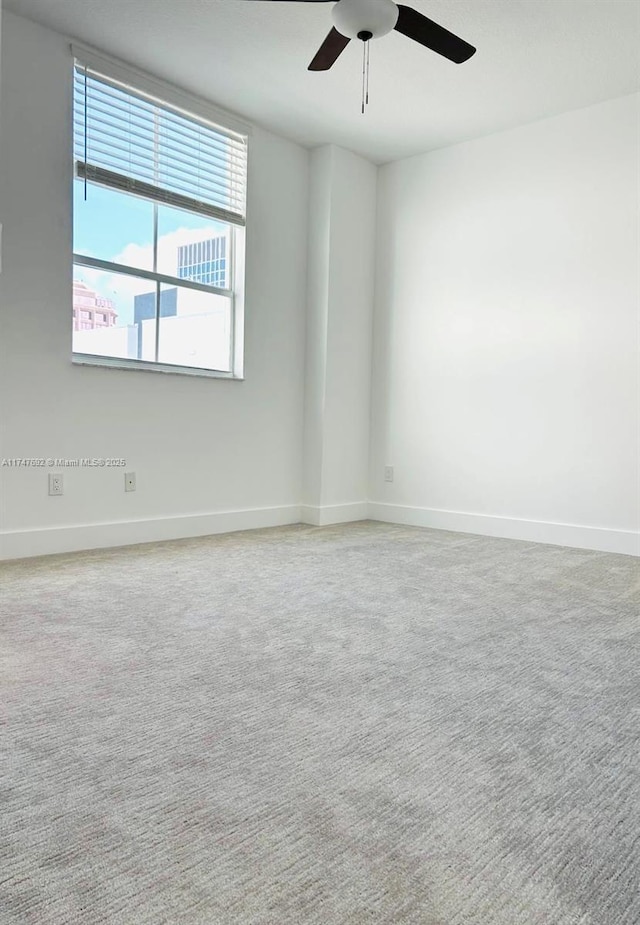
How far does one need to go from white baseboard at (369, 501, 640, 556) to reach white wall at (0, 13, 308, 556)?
2.61 feet

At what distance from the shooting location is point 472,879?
104 cm

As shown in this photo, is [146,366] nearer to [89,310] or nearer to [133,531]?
[89,310]

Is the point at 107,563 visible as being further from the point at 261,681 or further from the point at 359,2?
the point at 359,2

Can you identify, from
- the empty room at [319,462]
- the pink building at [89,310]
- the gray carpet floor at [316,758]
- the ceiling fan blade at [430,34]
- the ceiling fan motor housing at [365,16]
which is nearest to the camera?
the gray carpet floor at [316,758]

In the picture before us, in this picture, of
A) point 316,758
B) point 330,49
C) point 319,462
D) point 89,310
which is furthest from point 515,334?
point 316,758

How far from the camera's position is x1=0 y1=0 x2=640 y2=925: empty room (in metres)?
1.15

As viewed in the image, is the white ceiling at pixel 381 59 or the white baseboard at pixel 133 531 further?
the white baseboard at pixel 133 531

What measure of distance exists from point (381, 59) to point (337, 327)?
1.76 meters

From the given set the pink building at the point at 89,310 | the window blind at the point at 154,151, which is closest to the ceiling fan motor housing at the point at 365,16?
the window blind at the point at 154,151

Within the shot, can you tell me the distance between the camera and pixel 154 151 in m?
3.81

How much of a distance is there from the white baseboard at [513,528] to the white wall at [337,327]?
0.34m

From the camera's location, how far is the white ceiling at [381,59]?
306cm

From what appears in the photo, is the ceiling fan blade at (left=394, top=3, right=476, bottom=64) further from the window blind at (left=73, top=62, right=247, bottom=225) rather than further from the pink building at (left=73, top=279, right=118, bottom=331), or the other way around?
the pink building at (left=73, top=279, right=118, bottom=331)

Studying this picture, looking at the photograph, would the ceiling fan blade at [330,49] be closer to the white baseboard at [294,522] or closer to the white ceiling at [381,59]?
the white ceiling at [381,59]
